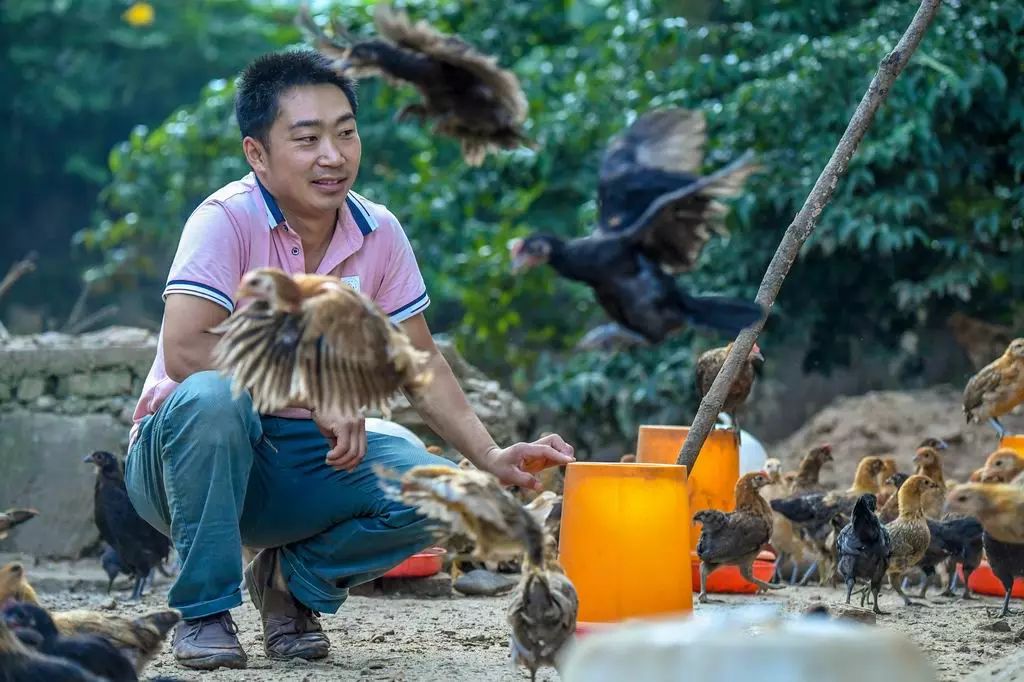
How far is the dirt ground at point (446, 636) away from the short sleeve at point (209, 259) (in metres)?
1.18

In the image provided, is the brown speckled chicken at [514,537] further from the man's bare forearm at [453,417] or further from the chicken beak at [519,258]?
the man's bare forearm at [453,417]

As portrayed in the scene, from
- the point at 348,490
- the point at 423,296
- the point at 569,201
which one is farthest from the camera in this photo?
the point at 569,201

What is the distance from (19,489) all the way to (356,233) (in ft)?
13.3

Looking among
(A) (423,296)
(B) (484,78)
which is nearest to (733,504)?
(A) (423,296)

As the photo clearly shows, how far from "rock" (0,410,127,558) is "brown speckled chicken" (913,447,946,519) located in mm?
4523

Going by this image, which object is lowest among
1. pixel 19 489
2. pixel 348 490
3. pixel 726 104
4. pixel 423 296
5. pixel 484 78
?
pixel 19 489

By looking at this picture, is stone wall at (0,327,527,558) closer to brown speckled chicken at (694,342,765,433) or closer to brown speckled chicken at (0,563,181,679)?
brown speckled chicken at (694,342,765,433)

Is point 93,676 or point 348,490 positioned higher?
point 348,490

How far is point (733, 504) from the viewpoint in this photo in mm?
6367

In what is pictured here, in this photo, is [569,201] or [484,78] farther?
[569,201]

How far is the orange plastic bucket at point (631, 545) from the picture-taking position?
4.20m

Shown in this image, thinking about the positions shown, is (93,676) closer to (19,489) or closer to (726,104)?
(19,489)

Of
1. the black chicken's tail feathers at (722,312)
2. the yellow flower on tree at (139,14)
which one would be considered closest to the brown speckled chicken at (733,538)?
the black chicken's tail feathers at (722,312)

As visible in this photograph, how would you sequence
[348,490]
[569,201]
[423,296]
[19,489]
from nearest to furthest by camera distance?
1. [348,490]
2. [423,296]
3. [19,489]
4. [569,201]
